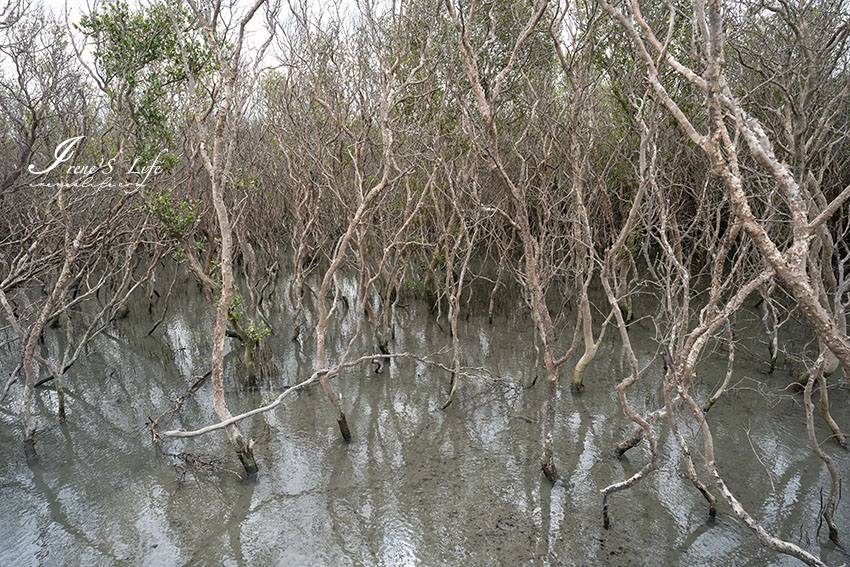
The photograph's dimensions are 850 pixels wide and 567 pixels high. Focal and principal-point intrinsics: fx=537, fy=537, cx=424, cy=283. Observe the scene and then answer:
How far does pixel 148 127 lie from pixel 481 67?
516 cm

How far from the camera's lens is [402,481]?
17.0 feet

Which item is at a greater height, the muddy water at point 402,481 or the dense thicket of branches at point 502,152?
the dense thicket of branches at point 502,152

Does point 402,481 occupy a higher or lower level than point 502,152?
lower

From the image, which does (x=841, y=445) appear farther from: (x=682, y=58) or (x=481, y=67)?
(x=481, y=67)

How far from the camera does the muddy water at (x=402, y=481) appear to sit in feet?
14.0
